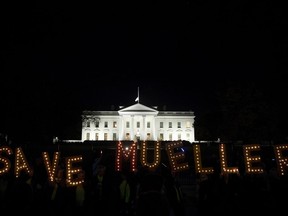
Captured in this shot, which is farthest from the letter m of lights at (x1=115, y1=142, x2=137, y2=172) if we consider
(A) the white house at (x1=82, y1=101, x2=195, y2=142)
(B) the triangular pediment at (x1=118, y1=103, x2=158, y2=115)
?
(B) the triangular pediment at (x1=118, y1=103, x2=158, y2=115)

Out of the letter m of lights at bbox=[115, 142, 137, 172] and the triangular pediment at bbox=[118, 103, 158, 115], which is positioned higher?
the triangular pediment at bbox=[118, 103, 158, 115]

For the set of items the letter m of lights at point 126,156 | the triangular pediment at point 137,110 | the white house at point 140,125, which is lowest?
the letter m of lights at point 126,156

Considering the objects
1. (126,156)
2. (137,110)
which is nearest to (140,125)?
(137,110)

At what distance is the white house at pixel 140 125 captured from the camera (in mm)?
77750

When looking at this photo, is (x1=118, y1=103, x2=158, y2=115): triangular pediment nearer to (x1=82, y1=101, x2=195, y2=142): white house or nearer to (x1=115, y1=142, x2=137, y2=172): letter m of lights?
(x1=82, y1=101, x2=195, y2=142): white house

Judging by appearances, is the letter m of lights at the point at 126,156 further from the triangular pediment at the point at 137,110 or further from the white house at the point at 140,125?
the triangular pediment at the point at 137,110

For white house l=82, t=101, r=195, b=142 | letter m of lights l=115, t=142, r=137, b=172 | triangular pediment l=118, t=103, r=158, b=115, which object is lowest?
letter m of lights l=115, t=142, r=137, b=172

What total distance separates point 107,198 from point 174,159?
124 inches

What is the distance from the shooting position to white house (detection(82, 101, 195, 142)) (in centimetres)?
7775

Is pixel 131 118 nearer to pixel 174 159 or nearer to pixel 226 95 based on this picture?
pixel 226 95

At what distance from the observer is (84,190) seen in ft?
29.6

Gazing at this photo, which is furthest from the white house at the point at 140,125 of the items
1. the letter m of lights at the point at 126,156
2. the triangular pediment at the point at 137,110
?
the letter m of lights at the point at 126,156

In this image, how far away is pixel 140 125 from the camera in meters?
78.9

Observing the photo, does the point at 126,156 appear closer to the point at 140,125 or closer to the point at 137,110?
the point at 137,110
